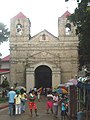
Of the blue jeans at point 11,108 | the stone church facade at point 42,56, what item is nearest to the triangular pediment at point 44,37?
the stone church facade at point 42,56

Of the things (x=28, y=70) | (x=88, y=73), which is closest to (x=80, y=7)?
(x=88, y=73)

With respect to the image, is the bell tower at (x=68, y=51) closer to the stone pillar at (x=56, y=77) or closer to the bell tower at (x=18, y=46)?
the stone pillar at (x=56, y=77)

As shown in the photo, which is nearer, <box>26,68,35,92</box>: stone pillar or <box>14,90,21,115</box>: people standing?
<box>14,90,21,115</box>: people standing

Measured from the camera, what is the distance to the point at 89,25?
1741 cm

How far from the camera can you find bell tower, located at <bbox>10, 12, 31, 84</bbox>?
59.5m

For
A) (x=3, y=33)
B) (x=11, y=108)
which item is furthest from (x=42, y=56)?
(x=11, y=108)

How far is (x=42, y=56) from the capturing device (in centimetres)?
5869

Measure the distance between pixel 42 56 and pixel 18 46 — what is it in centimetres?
405

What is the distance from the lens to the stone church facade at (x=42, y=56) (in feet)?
190

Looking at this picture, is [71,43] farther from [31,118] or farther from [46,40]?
[31,118]

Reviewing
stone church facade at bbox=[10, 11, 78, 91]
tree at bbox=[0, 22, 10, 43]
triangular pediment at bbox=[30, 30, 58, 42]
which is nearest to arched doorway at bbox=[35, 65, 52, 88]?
stone church facade at bbox=[10, 11, 78, 91]

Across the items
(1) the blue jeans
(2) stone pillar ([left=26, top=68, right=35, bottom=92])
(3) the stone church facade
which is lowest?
(1) the blue jeans

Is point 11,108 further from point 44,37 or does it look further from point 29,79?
point 44,37

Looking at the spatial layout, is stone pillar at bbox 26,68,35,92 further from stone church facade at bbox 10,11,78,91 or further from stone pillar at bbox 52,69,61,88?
stone pillar at bbox 52,69,61,88
